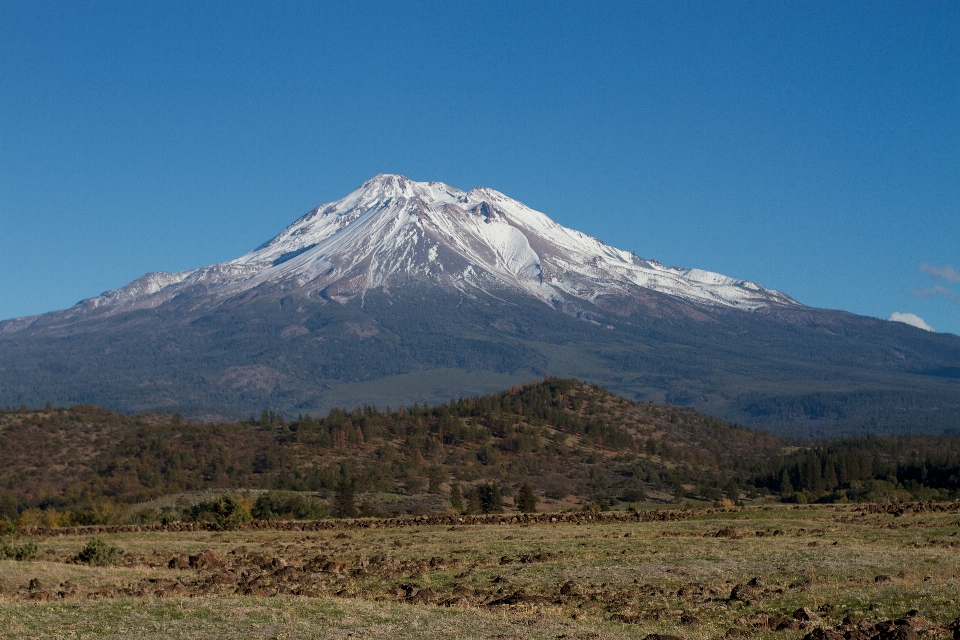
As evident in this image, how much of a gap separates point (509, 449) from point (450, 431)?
7711 millimetres

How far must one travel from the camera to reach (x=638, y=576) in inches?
1015

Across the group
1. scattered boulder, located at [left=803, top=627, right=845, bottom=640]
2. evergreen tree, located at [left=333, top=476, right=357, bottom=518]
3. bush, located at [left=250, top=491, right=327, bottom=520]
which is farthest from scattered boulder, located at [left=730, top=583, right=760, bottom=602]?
evergreen tree, located at [left=333, top=476, right=357, bottom=518]

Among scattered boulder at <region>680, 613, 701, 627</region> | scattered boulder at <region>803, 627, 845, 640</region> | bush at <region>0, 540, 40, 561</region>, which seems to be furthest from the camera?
bush at <region>0, 540, 40, 561</region>

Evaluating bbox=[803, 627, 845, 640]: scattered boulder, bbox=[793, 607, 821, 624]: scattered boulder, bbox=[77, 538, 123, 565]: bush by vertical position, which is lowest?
bbox=[77, 538, 123, 565]: bush

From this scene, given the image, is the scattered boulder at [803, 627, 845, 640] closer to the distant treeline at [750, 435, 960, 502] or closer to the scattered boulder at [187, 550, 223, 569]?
the scattered boulder at [187, 550, 223, 569]

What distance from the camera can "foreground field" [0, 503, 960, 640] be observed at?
61.3 feet

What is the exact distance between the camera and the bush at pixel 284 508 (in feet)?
218

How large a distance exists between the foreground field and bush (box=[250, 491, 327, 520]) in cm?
2440

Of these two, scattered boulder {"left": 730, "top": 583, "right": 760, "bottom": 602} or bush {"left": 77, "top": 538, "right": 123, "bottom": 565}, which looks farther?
bush {"left": 77, "top": 538, "right": 123, "bottom": 565}

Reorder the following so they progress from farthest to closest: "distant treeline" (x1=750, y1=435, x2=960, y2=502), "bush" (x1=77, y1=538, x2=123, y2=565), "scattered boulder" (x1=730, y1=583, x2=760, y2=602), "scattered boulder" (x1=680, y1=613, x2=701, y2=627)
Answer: "distant treeline" (x1=750, y1=435, x2=960, y2=502), "bush" (x1=77, y1=538, x2=123, y2=565), "scattered boulder" (x1=730, y1=583, x2=760, y2=602), "scattered boulder" (x1=680, y1=613, x2=701, y2=627)

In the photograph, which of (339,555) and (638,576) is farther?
(339,555)

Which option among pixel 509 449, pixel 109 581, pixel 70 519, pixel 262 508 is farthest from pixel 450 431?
pixel 109 581

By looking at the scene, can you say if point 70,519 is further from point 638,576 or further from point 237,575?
point 638,576

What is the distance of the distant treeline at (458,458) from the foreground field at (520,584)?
35.3 meters
